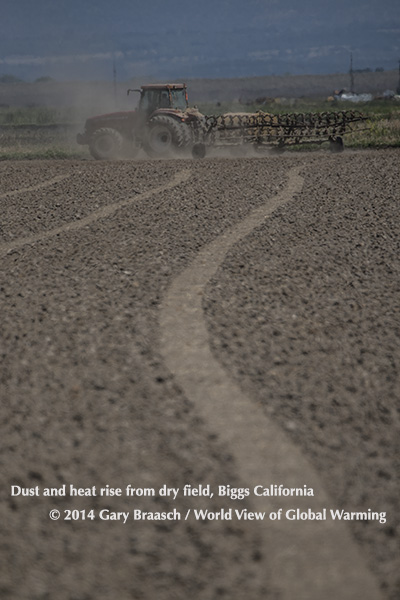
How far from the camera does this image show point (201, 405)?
452 cm

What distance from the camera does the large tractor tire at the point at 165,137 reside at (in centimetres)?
1852

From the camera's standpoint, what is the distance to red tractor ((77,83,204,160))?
736 inches

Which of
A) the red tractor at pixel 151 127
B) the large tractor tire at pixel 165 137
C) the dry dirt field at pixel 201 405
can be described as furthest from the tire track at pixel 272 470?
the red tractor at pixel 151 127

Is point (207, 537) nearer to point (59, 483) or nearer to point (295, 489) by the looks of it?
point (295, 489)

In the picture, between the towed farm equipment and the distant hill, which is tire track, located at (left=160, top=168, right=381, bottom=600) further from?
the distant hill

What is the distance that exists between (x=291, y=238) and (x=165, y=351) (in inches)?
160

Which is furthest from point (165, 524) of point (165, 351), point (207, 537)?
point (165, 351)

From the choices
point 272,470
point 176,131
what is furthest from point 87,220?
point 176,131

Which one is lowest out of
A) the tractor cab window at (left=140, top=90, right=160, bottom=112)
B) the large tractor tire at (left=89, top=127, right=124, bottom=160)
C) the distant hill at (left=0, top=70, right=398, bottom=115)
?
the large tractor tire at (left=89, top=127, right=124, bottom=160)

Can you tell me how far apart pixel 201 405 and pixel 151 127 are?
51.5 ft

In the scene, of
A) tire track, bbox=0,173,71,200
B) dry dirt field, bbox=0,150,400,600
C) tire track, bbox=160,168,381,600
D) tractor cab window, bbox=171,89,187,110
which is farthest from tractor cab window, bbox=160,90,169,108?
tire track, bbox=160,168,381,600

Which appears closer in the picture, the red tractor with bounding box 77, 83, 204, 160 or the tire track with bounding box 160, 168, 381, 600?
the tire track with bounding box 160, 168, 381, 600

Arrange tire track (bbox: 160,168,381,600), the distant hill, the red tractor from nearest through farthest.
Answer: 1. tire track (bbox: 160,168,381,600)
2. the red tractor
3. the distant hill

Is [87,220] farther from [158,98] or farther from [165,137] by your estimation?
[158,98]
